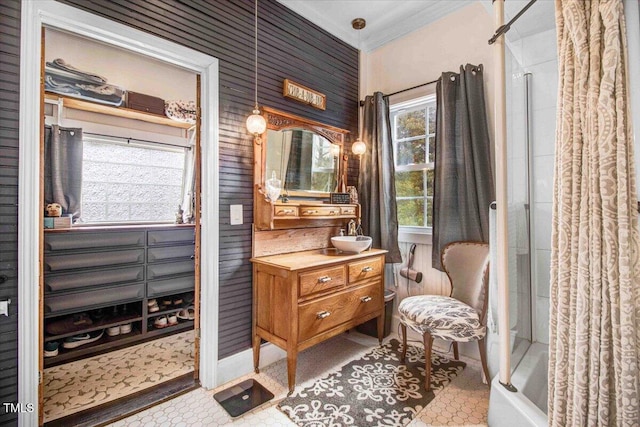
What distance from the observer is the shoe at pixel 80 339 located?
7.95ft

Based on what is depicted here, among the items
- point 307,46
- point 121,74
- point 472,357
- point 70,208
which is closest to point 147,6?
point 307,46

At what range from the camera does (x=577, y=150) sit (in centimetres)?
95

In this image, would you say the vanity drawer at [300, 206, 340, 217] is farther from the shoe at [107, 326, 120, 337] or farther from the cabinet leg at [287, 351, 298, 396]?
the shoe at [107, 326, 120, 337]

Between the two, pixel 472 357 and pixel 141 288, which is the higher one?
pixel 141 288

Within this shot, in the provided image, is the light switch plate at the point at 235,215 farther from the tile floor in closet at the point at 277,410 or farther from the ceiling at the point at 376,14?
the ceiling at the point at 376,14

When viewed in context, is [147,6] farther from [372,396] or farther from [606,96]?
[372,396]

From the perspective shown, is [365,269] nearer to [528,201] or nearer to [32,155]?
[528,201]

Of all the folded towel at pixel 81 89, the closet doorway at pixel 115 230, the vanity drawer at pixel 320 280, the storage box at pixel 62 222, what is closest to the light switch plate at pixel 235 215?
the closet doorway at pixel 115 230

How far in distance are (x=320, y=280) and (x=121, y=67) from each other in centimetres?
291

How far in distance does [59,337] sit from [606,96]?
3552 millimetres

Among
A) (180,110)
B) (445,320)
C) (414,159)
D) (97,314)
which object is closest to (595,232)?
(445,320)

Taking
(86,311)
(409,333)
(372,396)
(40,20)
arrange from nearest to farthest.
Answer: (40,20) → (372,396) → (86,311) → (409,333)

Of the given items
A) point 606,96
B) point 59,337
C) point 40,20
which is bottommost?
point 59,337

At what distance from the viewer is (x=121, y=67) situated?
293 centimetres
